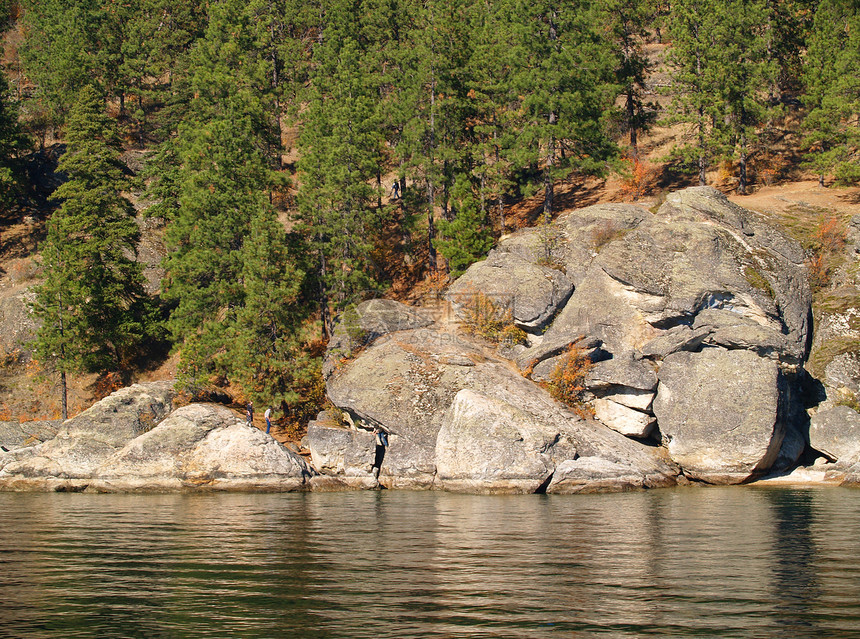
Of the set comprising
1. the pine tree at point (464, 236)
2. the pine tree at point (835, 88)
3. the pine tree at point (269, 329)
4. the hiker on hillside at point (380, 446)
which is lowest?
the hiker on hillside at point (380, 446)

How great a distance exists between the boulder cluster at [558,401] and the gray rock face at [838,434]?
64mm

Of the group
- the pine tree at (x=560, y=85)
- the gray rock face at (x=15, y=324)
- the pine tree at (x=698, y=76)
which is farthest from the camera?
the gray rock face at (x=15, y=324)

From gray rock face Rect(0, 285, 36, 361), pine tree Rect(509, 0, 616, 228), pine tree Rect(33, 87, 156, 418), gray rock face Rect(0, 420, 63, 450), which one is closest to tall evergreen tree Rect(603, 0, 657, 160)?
pine tree Rect(509, 0, 616, 228)

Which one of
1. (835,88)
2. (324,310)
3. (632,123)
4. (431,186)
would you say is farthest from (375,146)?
(835,88)

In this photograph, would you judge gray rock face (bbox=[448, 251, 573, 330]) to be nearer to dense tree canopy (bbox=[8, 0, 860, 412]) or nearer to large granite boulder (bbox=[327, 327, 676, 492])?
large granite boulder (bbox=[327, 327, 676, 492])

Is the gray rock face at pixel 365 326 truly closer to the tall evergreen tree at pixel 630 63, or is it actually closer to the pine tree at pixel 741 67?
the pine tree at pixel 741 67

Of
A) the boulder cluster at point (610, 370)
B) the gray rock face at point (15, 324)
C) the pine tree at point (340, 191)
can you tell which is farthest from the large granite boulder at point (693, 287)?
the gray rock face at point (15, 324)

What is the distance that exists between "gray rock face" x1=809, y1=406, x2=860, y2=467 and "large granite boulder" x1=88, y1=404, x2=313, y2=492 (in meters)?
23.3

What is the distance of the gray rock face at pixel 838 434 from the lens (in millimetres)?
32062

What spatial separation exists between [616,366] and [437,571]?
73.5 ft

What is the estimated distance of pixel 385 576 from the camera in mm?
13391

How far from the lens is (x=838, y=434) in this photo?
106 feet

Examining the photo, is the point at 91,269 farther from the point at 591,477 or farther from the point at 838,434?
the point at 838,434

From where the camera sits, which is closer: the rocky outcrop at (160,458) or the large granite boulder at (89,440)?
the rocky outcrop at (160,458)
